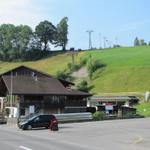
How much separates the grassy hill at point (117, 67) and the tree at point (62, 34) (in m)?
20.1

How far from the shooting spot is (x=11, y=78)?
266ft

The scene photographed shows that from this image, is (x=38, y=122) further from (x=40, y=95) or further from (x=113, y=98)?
(x=113, y=98)

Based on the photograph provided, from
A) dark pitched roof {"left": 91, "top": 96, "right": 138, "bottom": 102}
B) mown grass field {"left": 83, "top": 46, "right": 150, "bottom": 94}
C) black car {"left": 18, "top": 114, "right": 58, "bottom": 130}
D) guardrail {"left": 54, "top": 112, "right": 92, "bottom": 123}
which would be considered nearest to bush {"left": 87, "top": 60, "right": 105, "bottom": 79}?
mown grass field {"left": 83, "top": 46, "right": 150, "bottom": 94}

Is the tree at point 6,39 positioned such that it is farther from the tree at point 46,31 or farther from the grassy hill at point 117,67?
the tree at point 46,31

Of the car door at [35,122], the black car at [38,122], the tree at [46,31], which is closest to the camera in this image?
the black car at [38,122]

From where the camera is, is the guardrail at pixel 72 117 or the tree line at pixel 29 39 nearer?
the guardrail at pixel 72 117

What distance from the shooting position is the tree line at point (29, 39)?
171250 mm

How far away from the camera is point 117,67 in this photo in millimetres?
134250

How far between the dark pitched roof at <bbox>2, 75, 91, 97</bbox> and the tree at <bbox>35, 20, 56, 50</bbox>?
9591 centimetres

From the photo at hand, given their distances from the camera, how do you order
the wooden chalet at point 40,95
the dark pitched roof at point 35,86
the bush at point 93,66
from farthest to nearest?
the bush at point 93,66
the dark pitched roof at point 35,86
the wooden chalet at point 40,95

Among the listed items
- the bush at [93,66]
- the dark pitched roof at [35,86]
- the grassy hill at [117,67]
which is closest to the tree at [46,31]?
the grassy hill at [117,67]

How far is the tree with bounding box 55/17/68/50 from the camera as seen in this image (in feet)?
605

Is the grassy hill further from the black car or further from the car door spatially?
the car door

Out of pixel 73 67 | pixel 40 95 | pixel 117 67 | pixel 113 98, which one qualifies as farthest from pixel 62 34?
pixel 40 95
